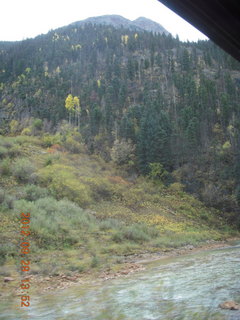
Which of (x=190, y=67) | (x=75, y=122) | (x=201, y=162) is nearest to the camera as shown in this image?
(x=201, y=162)

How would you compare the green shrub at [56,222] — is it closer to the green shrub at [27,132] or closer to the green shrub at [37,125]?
the green shrub at [27,132]

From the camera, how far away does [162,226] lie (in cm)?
2623

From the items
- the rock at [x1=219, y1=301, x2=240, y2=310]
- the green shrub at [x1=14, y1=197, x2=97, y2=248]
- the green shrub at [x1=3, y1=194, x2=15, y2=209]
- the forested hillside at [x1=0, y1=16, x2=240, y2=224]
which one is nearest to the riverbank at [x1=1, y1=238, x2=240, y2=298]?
the green shrub at [x1=14, y1=197, x2=97, y2=248]

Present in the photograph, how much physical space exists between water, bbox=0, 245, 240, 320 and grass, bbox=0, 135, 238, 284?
11.3 feet

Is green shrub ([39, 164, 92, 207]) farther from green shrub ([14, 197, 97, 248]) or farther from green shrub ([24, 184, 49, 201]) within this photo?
green shrub ([14, 197, 97, 248])

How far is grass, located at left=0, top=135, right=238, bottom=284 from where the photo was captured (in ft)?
49.1

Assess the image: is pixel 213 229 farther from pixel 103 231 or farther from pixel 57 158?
pixel 57 158

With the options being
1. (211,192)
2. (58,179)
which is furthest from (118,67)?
(58,179)

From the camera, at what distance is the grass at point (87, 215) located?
15.0 meters

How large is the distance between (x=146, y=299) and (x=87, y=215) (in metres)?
15.9

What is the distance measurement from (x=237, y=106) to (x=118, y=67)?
39765mm

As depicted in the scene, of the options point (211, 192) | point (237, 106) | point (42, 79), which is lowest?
point (211, 192)

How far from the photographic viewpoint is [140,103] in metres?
66.8
